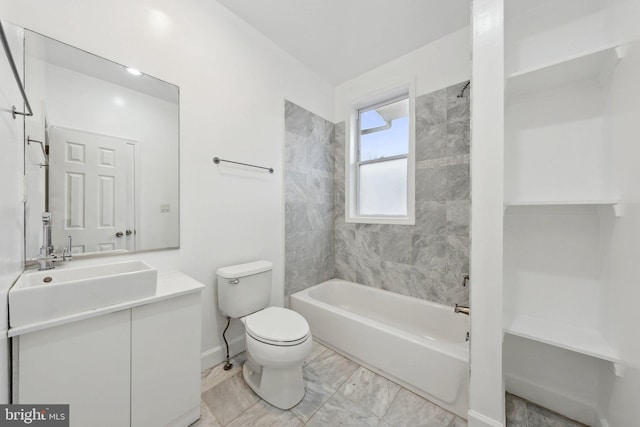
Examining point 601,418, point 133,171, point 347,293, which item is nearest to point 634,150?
point 601,418

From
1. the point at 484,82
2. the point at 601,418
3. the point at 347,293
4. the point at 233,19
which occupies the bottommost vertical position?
the point at 601,418

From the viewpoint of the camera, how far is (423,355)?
1.43m

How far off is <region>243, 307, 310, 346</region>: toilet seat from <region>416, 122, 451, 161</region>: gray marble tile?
169cm

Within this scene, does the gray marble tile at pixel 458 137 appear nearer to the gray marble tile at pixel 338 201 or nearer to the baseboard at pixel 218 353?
the gray marble tile at pixel 338 201

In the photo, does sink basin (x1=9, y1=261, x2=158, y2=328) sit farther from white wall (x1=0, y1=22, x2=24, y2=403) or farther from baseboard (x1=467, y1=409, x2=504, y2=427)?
baseboard (x1=467, y1=409, x2=504, y2=427)

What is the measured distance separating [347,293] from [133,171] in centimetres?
213

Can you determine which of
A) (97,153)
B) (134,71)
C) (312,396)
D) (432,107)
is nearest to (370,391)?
(312,396)

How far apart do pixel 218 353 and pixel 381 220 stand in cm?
178

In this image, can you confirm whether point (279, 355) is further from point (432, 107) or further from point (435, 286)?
point (432, 107)

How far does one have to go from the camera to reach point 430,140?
2.03 meters

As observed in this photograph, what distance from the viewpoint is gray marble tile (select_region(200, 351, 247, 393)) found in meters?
1.52

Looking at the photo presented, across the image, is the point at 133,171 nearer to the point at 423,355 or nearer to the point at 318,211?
the point at 318,211

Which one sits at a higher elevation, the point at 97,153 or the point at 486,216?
the point at 97,153

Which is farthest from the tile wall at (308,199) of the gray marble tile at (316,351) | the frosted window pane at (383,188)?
the gray marble tile at (316,351)
